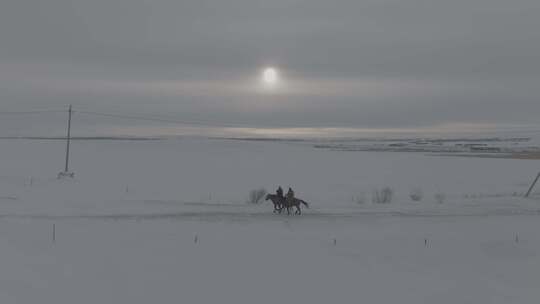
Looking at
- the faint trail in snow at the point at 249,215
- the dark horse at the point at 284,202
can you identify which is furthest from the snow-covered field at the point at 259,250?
the dark horse at the point at 284,202

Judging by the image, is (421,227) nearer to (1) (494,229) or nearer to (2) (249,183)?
(1) (494,229)

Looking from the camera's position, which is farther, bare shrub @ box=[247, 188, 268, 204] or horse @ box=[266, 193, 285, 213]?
bare shrub @ box=[247, 188, 268, 204]

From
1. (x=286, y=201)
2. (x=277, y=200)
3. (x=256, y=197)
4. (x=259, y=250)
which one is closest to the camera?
(x=259, y=250)

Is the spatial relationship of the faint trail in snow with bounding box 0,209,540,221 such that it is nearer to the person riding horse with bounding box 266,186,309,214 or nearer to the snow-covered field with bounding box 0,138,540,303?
the snow-covered field with bounding box 0,138,540,303

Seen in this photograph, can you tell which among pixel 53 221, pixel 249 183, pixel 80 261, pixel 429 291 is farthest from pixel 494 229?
pixel 249 183

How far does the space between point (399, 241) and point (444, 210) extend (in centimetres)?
846

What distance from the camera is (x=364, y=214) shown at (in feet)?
89.6

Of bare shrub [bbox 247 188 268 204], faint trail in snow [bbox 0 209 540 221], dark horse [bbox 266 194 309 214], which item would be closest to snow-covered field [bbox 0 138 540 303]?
faint trail in snow [bbox 0 209 540 221]

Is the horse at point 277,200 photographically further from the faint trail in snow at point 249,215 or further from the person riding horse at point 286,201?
the faint trail in snow at point 249,215

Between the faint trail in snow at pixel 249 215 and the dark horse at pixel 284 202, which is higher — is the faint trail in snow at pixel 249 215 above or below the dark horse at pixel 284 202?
below

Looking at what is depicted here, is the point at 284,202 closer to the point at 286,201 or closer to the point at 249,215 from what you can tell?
the point at 286,201

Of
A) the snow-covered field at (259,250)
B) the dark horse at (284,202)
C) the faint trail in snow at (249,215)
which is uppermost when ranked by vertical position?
the dark horse at (284,202)

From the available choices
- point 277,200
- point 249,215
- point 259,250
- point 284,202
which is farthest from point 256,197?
point 259,250

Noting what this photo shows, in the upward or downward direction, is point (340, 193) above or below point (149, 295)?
above
